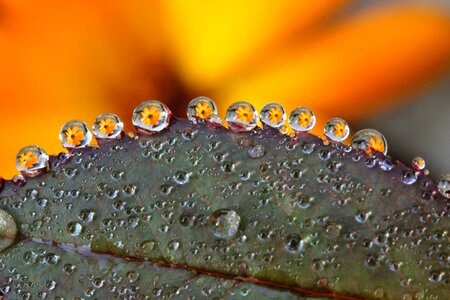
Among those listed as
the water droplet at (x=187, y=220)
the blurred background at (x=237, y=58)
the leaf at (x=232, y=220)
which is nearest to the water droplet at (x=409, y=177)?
the leaf at (x=232, y=220)

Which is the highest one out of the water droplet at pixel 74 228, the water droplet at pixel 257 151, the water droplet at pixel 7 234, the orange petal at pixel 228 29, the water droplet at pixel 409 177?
the orange petal at pixel 228 29

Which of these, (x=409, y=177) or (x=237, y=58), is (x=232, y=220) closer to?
(x=409, y=177)

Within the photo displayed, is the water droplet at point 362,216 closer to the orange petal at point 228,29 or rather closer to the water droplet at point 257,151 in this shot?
the water droplet at point 257,151

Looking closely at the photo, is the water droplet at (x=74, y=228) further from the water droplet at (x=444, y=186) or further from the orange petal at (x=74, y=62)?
the orange petal at (x=74, y=62)

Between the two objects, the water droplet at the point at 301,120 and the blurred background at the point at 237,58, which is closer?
the water droplet at the point at 301,120

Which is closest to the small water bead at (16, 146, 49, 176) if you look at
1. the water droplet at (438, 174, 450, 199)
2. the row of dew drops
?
the row of dew drops

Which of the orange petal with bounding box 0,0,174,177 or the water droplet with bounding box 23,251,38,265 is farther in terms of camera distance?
the orange petal with bounding box 0,0,174,177

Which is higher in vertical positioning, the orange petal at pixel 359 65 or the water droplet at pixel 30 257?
the orange petal at pixel 359 65

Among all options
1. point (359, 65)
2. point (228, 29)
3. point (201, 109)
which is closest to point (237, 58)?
point (228, 29)

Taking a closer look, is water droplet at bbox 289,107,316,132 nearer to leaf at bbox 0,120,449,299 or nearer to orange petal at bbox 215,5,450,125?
leaf at bbox 0,120,449,299
